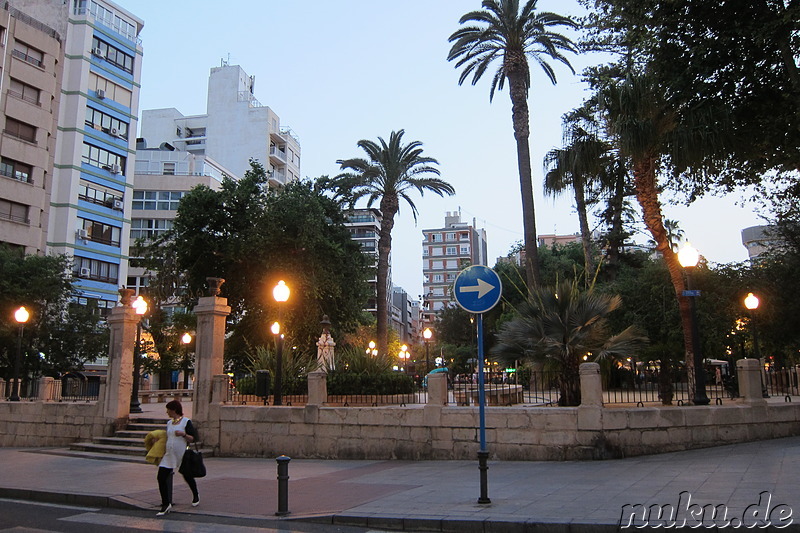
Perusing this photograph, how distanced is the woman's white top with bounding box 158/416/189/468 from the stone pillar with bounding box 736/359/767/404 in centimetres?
1096

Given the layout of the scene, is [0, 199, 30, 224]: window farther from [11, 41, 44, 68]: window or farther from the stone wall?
the stone wall

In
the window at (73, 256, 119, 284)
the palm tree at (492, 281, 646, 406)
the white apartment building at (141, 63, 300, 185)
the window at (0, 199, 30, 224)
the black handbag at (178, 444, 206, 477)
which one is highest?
the white apartment building at (141, 63, 300, 185)

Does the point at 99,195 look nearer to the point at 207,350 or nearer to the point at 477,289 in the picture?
the point at 207,350

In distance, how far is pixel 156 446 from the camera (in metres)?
8.87

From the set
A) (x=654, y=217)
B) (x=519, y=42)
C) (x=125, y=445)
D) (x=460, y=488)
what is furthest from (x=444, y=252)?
(x=460, y=488)

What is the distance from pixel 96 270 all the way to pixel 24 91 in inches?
535

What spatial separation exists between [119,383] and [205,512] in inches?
404

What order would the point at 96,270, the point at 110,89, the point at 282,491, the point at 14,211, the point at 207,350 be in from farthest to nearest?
the point at 110,89 → the point at 96,270 → the point at 14,211 → the point at 207,350 → the point at 282,491

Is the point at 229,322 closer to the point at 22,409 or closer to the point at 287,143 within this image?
the point at 22,409

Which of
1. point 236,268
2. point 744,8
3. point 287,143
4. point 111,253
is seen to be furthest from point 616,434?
point 287,143

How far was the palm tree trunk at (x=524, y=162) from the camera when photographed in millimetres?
23609

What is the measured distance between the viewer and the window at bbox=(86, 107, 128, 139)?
4700cm

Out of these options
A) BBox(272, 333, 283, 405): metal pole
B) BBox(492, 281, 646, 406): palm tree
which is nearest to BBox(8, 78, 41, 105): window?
BBox(272, 333, 283, 405): metal pole

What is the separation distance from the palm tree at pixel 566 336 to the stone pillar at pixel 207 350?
24.0 ft
